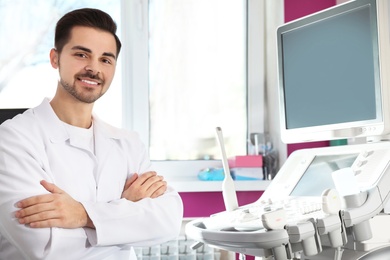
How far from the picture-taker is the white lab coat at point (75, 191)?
5.58 ft

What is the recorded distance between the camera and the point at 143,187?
1967mm

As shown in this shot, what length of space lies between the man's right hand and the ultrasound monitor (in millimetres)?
571

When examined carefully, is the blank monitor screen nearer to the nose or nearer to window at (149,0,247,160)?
the nose

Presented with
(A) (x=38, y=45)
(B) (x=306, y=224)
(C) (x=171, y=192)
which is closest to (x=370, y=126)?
(B) (x=306, y=224)

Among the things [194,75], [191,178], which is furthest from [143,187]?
[194,75]

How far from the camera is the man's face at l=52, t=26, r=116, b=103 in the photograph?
6.40ft

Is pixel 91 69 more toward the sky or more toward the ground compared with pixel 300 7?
more toward the ground

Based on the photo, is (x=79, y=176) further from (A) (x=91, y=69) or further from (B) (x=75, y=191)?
(A) (x=91, y=69)

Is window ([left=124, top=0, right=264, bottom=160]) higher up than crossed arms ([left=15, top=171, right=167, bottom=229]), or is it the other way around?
window ([left=124, top=0, right=264, bottom=160])

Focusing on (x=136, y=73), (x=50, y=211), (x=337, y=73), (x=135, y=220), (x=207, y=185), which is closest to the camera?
(x=50, y=211)

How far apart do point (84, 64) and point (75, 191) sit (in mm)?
413

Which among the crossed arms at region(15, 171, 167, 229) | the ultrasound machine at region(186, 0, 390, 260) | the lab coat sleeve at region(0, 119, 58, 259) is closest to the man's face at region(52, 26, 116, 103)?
the lab coat sleeve at region(0, 119, 58, 259)

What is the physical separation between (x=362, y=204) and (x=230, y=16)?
205cm

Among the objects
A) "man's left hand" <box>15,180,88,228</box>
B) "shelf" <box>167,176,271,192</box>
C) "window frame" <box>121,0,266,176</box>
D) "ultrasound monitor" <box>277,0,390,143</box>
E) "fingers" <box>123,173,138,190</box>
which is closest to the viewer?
"man's left hand" <box>15,180,88,228</box>
